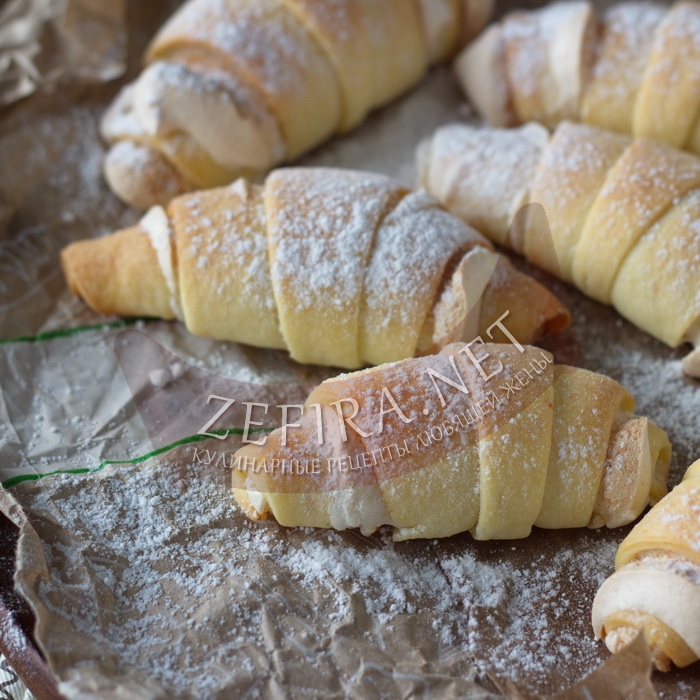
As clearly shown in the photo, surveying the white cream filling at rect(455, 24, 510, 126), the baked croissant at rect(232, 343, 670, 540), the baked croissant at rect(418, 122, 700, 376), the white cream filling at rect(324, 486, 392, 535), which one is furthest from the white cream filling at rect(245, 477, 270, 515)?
the white cream filling at rect(455, 24, 510, 126)

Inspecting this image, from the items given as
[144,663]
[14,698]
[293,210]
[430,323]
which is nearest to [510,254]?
[430,323]

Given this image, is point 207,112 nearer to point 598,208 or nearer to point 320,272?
point 320,272

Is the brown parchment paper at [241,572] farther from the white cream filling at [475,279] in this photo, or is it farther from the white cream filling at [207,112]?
the white cream filling at [207,112]

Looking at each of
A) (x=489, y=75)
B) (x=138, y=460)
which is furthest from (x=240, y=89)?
(x=138, y=460)

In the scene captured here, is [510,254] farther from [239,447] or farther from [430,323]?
[239,447]

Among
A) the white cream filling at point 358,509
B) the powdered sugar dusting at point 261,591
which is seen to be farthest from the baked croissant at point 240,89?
the white cream filling at point 358,509

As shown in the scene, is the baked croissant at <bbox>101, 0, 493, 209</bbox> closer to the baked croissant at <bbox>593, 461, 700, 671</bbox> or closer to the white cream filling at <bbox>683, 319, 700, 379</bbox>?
the white cream filling at <bbox>683, 319, 700, 379</bbox>
